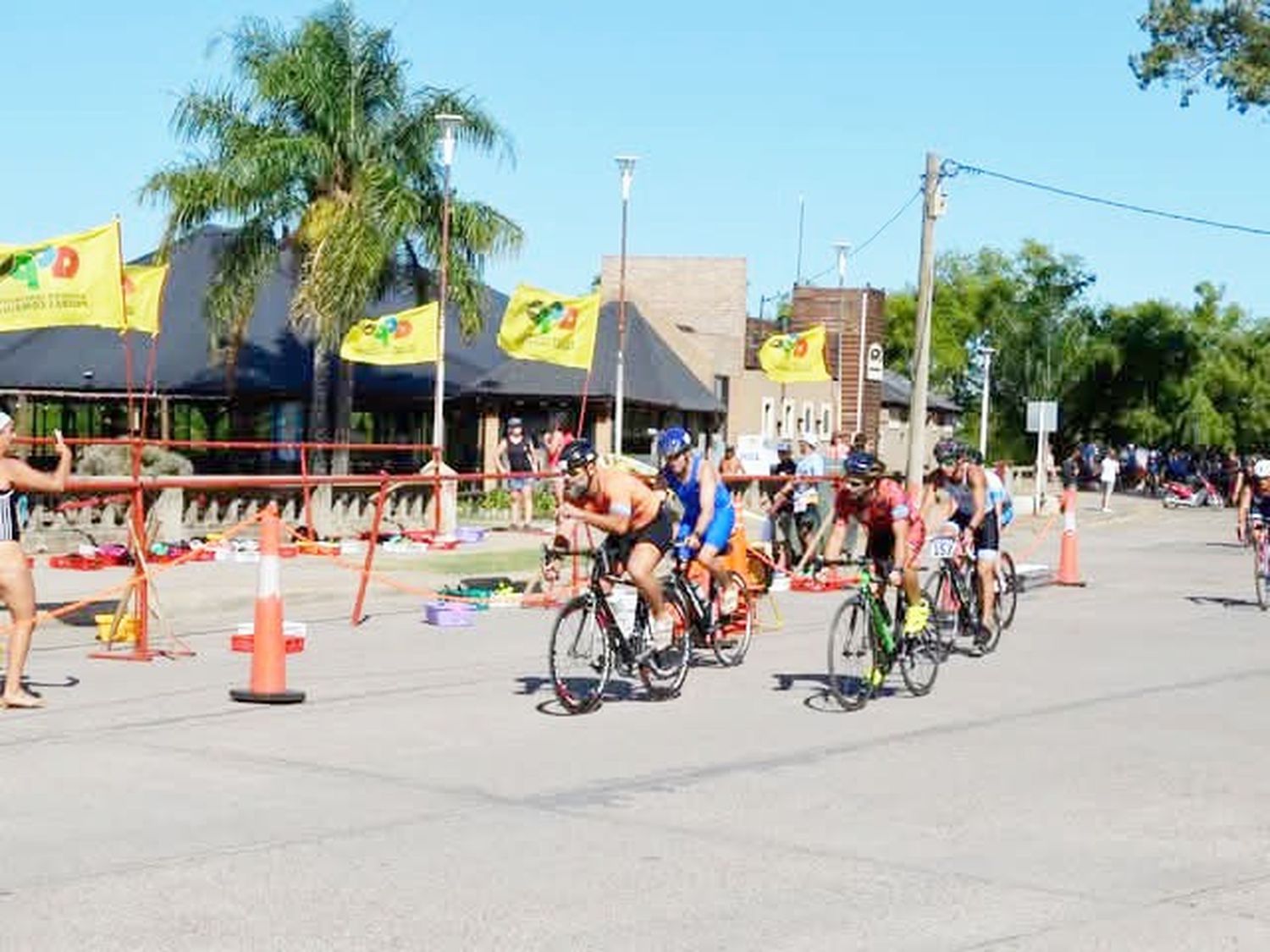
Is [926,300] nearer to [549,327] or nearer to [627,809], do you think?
[549,327]

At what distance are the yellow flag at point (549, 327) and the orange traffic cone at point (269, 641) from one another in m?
16.9

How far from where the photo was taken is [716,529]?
568 inches

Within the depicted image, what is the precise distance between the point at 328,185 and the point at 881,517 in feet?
80.7

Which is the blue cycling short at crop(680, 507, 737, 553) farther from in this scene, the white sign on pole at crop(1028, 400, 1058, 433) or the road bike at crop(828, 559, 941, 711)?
the white sign on pole at crop(1028, 400, 1058, 433)

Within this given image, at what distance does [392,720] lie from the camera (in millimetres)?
12148

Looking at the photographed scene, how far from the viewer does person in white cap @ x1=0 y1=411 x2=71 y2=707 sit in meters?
12.0

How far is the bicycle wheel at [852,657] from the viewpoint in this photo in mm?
12992

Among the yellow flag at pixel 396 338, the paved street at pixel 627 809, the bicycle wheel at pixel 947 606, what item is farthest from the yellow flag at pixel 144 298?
the bicycle wheel at pixel 947 606

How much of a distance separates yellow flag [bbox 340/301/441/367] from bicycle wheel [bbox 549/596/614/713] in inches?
759

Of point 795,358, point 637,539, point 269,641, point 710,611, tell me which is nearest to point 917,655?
point 710,611

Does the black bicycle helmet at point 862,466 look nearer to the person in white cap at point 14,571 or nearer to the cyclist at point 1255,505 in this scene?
the person in white cap at point 14,571

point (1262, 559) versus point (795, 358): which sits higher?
point (795, 358)

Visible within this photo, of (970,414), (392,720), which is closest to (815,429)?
(970,414)

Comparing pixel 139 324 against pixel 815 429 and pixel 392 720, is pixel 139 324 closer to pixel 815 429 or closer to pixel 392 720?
pixel 392 720
